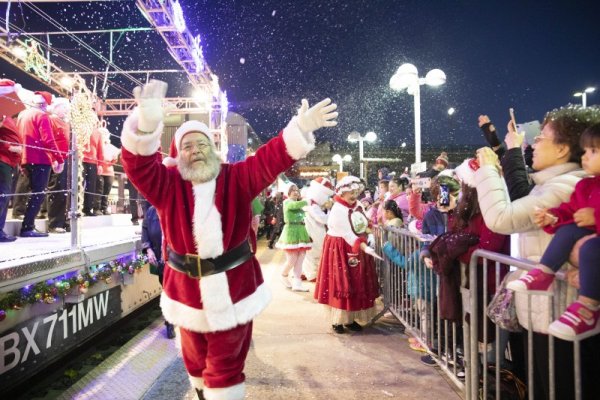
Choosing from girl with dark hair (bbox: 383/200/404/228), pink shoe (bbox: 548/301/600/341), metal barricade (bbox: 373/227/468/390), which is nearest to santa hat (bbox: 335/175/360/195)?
metal barricade (bbox: 373/227/468/390)

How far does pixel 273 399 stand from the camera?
10.5 ft


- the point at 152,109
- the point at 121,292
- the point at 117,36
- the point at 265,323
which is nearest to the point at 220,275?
the point at 152,109

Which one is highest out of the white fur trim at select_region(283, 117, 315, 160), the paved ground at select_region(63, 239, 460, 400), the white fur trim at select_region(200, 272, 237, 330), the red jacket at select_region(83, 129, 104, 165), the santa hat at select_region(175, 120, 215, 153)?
the red jacket at select_region(83, 129, 104, 165)

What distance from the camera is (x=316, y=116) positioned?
241 cm

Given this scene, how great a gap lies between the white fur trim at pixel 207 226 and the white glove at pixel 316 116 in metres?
0.72

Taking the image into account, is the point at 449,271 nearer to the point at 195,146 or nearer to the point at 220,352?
the point at 220,352

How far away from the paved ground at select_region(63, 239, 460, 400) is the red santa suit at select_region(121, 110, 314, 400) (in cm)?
116

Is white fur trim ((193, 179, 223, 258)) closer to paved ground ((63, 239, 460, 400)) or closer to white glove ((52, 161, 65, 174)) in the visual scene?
paved ground ((63, 239, 460, 400))

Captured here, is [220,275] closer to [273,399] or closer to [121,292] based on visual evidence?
[273,399]

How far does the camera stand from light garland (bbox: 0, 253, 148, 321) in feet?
9.08

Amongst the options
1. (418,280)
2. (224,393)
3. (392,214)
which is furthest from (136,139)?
(392,214)

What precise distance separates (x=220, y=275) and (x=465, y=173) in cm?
193

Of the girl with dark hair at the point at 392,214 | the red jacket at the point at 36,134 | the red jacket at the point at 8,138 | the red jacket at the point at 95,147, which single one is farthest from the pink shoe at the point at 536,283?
the red jacket at the point at 95,147

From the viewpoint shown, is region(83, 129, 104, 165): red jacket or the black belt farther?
region(83, 129, 104, 165): red jacket
